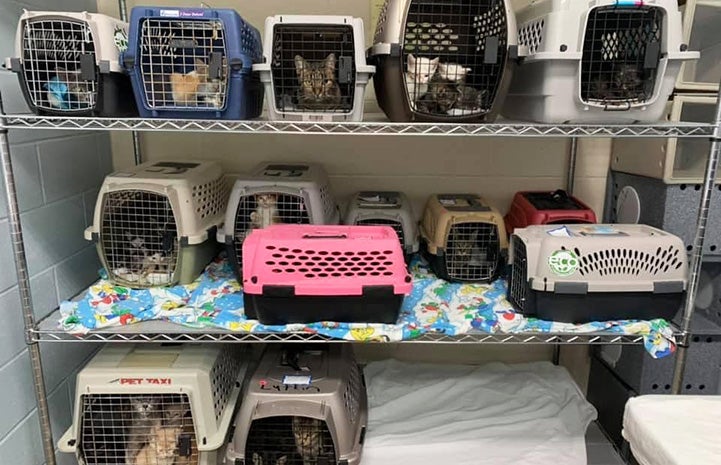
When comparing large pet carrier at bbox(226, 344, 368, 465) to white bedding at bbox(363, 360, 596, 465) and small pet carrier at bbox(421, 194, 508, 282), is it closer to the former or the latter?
white bedding at bbox(363, 360, 596, 465)

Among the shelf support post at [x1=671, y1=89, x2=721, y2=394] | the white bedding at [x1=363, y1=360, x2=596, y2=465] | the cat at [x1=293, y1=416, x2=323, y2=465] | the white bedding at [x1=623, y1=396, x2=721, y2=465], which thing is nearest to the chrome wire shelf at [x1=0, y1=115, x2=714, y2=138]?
the shelf support post at [x1=671, y1=89, x2=721, y2=394]

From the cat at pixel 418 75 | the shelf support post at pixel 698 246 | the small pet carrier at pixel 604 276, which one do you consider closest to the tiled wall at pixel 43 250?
the cat at pixel 418 75

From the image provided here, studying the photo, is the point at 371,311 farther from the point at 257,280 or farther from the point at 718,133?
the point at 718,133

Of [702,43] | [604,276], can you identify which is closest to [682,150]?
[702,43]

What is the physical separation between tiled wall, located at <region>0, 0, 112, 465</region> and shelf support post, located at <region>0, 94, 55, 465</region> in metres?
0.05

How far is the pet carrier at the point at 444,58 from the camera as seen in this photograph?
129 centimetres

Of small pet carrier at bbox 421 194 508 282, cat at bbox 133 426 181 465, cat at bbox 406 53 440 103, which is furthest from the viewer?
small pet carrier at bbox 421 194 508 282

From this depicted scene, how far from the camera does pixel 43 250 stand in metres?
1.50

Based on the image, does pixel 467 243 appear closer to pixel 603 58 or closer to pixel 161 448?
pixel 603 58

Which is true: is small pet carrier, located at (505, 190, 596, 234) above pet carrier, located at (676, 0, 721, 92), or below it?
below

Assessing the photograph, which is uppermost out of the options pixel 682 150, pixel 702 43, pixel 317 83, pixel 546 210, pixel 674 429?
pixel 702 43

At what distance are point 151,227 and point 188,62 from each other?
49 centimetres

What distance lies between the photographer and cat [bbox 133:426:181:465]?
4.76ft

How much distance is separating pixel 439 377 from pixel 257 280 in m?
0.88
